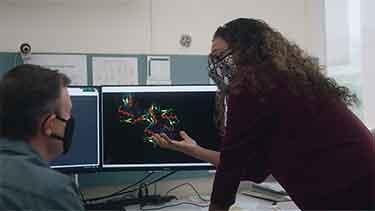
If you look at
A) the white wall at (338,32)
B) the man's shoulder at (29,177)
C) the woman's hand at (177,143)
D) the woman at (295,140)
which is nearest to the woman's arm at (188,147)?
the woman's hand at (177,143)

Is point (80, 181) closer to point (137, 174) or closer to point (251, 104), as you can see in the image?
point (137, 174)

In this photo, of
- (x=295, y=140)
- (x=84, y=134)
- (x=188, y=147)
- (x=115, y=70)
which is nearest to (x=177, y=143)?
(x=188, y=147)

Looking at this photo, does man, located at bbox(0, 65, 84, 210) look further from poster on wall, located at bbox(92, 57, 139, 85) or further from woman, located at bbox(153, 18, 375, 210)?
poster on wall, located at bbox(92, 57, 139, 85)

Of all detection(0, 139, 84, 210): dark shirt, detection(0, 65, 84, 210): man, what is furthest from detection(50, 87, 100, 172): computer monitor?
detection(0, 139, 84, 210): dark shirt

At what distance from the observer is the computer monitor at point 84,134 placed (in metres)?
1.96

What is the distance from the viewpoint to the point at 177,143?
1.91 m

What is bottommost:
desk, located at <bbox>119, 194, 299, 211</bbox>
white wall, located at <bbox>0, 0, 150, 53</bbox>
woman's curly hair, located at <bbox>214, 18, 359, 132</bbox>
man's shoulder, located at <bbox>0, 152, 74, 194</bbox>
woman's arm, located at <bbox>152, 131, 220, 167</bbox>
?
desk, located at <bbox>119, 194, 299, 211</bbox>

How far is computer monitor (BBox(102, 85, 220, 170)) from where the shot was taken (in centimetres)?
200

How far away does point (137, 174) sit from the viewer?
2211 millimetres

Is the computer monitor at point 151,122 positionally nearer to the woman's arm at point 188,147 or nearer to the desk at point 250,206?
the woman's arm at point 188,147

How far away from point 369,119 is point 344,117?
53.7 inches

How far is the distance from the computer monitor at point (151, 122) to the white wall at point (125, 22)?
0.33 meters

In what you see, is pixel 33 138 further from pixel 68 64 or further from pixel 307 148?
pixel 68 64

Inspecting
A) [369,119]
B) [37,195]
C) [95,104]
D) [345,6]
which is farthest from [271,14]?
[37,195]
